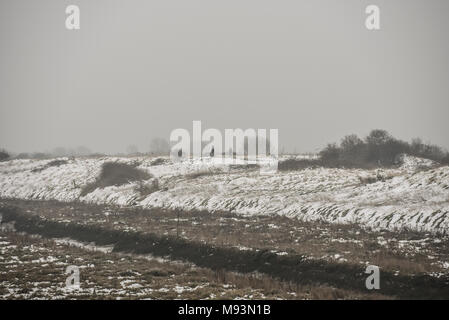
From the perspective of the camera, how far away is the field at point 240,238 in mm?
14805

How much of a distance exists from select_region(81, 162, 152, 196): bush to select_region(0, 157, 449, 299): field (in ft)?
4.72

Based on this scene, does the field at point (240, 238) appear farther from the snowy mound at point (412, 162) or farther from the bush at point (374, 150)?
the bush at point (374, 150)

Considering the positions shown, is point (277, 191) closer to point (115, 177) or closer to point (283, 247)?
point (283, 247)

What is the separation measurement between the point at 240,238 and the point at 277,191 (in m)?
11.8

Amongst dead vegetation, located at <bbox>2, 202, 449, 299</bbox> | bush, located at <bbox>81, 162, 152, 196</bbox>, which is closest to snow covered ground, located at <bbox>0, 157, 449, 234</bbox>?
bush, located at <bbox>81, 162, 152, 196</bbox>

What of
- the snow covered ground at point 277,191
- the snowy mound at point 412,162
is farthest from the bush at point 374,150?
the snow covered ground at point 277,191

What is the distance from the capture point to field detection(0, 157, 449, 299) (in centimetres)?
1480

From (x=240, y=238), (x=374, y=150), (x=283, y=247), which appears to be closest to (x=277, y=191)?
(x=240, y=238)

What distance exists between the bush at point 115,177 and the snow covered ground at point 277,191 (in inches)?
56.1

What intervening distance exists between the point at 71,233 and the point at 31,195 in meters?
24.8

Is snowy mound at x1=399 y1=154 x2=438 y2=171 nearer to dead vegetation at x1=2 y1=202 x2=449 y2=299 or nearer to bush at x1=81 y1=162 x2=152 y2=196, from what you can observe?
dead vegetation at x1=2 y1=202 x2=449 y2=299

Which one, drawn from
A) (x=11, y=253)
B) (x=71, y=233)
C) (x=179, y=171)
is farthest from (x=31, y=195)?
(x=11, y=253)

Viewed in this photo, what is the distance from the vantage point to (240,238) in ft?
74.1
